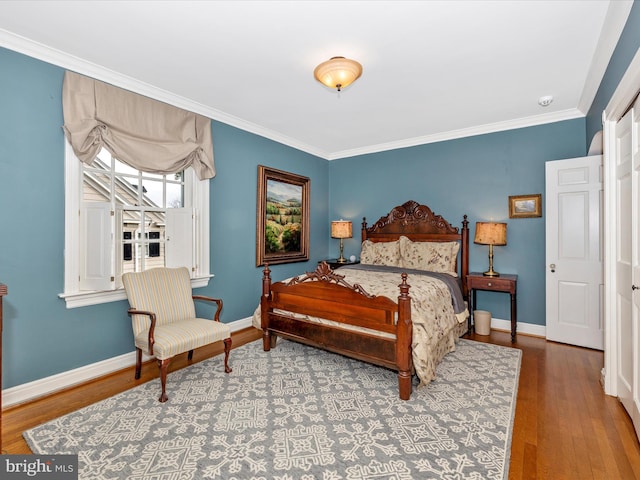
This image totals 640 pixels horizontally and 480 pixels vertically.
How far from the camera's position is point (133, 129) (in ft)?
10.1

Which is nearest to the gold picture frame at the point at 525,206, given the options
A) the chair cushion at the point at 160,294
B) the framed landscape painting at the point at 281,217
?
the framed landscape painting at the point at 281,217

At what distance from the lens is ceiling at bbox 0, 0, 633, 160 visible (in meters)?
2.14

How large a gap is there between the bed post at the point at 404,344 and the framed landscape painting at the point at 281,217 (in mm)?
2527

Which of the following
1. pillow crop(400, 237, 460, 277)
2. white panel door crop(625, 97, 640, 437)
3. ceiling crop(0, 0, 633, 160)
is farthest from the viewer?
pillow crop(400, 237, 460, 277)

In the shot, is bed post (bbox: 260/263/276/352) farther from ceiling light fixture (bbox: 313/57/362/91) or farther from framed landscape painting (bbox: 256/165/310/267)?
ceiling light fixture (bbox: 313/57/362/91)

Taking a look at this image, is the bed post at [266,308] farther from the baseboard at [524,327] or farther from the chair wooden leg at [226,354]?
the baseboard at [524,327]

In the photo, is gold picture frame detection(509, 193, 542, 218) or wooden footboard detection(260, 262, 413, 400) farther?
gold picture frame detection(509, 193, 542, 218)

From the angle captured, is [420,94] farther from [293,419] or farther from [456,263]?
[293,419]

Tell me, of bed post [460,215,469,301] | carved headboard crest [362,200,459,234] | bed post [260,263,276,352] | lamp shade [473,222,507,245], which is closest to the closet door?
lamp shade [473,222,507,245]

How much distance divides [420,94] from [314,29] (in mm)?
1537

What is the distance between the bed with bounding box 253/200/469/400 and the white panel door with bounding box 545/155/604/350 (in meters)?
0.99

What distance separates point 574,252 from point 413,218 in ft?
6.67

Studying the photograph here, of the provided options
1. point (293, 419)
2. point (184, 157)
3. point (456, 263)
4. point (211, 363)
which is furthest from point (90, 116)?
point (456, 263)

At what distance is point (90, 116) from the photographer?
277 centimetres
